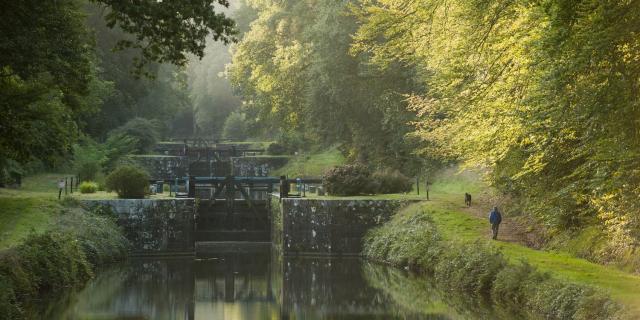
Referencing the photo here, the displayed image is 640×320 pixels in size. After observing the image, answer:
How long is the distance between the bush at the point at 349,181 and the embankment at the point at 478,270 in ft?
12.8

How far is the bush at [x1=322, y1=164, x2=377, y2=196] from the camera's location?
1547 inches

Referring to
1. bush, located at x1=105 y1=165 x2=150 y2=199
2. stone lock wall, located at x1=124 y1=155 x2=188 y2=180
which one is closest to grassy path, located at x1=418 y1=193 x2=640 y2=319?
bush, located at x1=105 y1=165 x2=150 y2=199

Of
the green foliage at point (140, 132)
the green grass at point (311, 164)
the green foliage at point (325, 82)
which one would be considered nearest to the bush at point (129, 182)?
the green foliage at point (325, 82)

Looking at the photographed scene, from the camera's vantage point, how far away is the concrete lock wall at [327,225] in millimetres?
36156

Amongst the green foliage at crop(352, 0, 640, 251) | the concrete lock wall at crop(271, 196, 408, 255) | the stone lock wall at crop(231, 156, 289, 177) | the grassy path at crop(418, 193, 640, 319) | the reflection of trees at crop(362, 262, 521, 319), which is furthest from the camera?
the stone lock wall at crop(231, 156, 289, 177)

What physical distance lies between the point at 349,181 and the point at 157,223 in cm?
814

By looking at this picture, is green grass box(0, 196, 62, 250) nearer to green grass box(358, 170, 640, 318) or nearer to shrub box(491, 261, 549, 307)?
green grass box(358, 170, 640, 318)

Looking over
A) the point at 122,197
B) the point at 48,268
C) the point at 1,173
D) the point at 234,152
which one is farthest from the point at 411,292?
the point at 234,152

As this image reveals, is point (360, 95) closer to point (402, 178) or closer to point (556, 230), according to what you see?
point (402, 178)

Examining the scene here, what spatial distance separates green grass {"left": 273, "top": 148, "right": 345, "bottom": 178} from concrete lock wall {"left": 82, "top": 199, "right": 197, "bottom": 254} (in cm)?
2093

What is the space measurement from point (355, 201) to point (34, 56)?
63.6ft

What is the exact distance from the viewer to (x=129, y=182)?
36594 millimetres

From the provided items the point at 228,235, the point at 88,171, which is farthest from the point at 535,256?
the point at 88,171

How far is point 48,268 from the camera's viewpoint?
25.1 m
